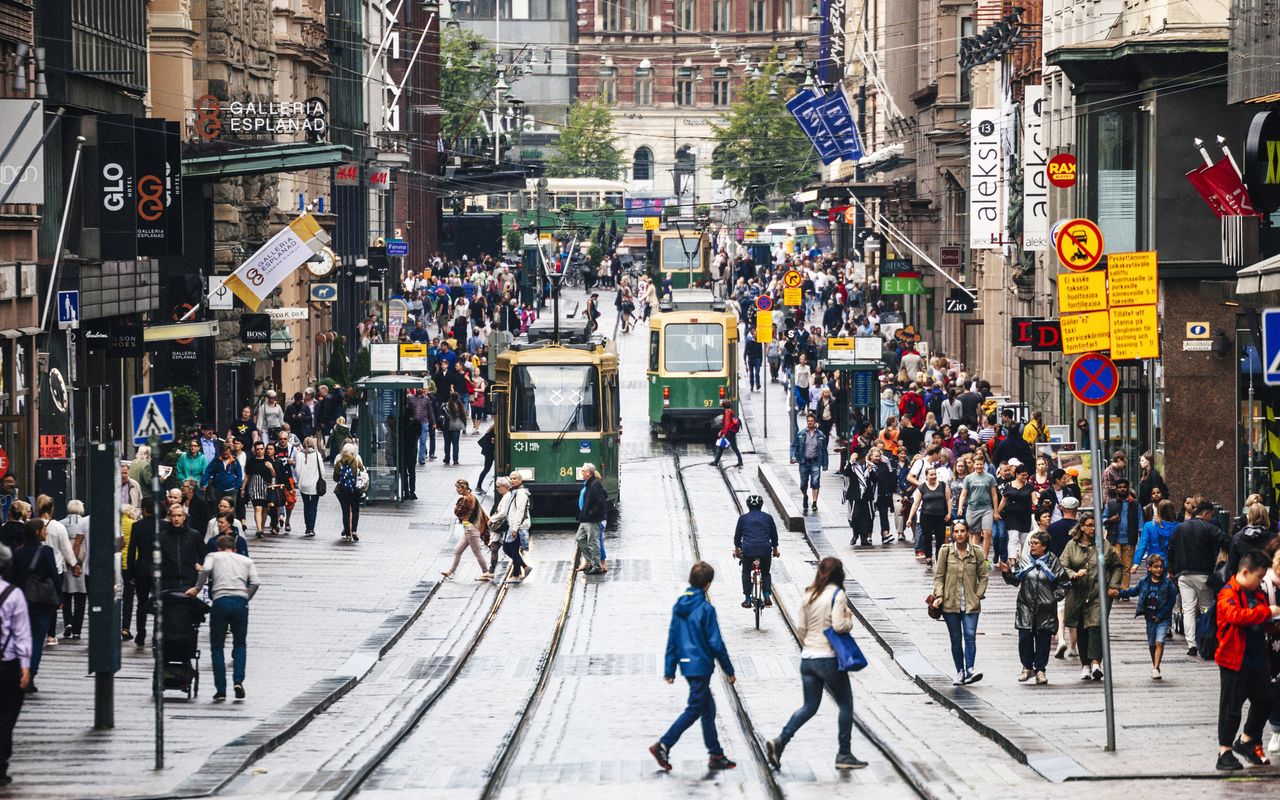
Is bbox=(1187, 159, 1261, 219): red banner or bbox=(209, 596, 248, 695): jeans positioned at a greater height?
bbox=(1187, 159, 1261, 219): red banner

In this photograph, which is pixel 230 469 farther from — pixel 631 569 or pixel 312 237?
pixel 312 237

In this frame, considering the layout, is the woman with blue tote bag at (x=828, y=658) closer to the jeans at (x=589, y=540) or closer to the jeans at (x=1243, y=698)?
the jeans at (x=1243, y=698)

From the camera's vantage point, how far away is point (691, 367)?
49.5 metres

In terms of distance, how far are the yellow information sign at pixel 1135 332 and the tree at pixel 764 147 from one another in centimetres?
8835

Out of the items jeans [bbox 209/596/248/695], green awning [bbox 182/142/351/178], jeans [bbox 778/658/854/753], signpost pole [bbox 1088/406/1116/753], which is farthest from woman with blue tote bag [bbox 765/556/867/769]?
green awning [bbox 182/142/351/178]

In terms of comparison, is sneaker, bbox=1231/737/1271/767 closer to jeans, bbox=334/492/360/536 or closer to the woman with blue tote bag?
the woman with blue tote bag

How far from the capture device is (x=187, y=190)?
148 ft

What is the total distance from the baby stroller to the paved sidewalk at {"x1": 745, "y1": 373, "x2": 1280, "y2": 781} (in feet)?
21.1

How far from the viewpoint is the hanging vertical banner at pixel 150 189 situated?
3550 centimetres

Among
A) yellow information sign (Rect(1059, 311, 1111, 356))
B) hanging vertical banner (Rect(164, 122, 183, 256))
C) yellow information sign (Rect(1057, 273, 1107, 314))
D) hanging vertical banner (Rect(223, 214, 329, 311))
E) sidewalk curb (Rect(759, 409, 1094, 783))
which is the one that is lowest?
sidewalk curb (Rect(759, 409, 1094, 783))

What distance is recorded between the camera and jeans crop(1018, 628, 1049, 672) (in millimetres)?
20281

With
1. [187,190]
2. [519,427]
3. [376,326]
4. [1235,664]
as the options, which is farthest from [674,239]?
[1235,664]

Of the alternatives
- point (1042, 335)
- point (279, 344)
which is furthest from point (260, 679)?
point (279, 344)

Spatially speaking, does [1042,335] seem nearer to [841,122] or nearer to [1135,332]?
[1135,332]
